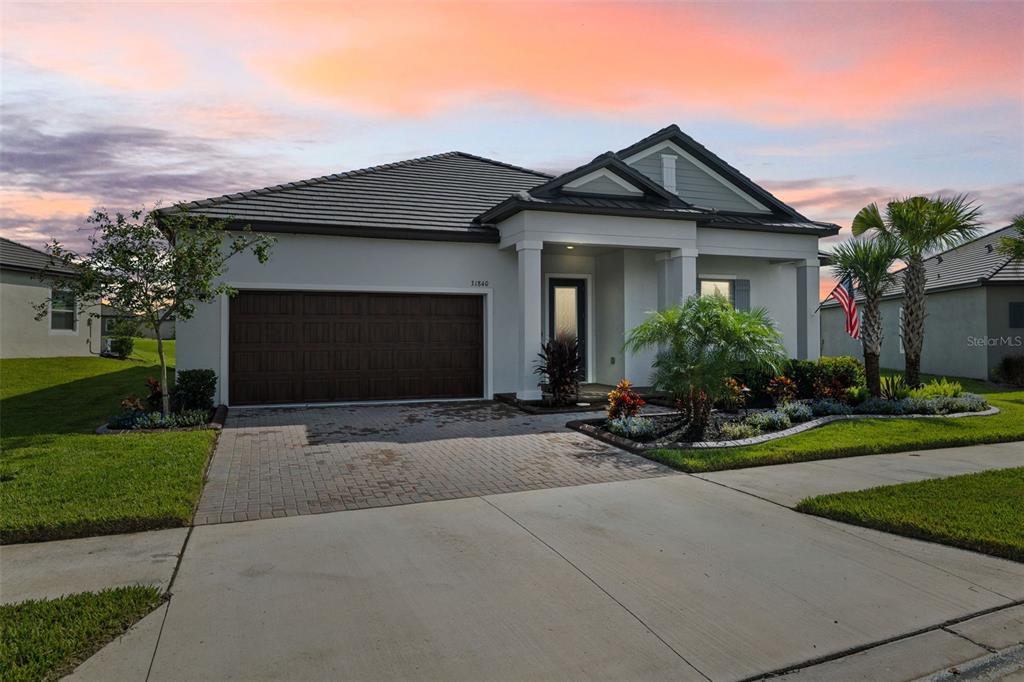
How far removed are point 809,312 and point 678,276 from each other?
4.35 m

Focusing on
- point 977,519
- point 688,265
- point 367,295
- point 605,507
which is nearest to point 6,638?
point 605,507

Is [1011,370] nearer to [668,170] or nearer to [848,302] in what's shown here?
[848,302]

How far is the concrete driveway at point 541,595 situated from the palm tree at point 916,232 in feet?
35.0

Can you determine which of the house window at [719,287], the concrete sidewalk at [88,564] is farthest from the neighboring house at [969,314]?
the concrete sidewalk at [88,564]

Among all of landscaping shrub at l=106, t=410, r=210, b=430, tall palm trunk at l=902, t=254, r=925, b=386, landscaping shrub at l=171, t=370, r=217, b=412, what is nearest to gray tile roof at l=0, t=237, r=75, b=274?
landscaping shrub at l=171, t=370, r=217, b=412

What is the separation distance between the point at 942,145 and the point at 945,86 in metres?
1.94

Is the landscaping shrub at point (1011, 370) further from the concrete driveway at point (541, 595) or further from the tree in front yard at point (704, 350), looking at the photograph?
the concrete driveway at point (541, 595)

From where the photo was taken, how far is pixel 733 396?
1073 cm

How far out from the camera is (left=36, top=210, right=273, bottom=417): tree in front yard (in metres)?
10.4

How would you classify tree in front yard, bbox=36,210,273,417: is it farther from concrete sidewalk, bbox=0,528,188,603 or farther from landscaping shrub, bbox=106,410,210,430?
concrete sidewalk, bbox=0,528,188,603

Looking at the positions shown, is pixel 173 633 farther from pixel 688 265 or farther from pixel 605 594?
pixel 688 265

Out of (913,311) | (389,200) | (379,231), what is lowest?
(913,311)

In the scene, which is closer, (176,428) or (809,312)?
(176,428)

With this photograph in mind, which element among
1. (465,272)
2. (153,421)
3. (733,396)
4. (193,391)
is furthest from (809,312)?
(153,421)
